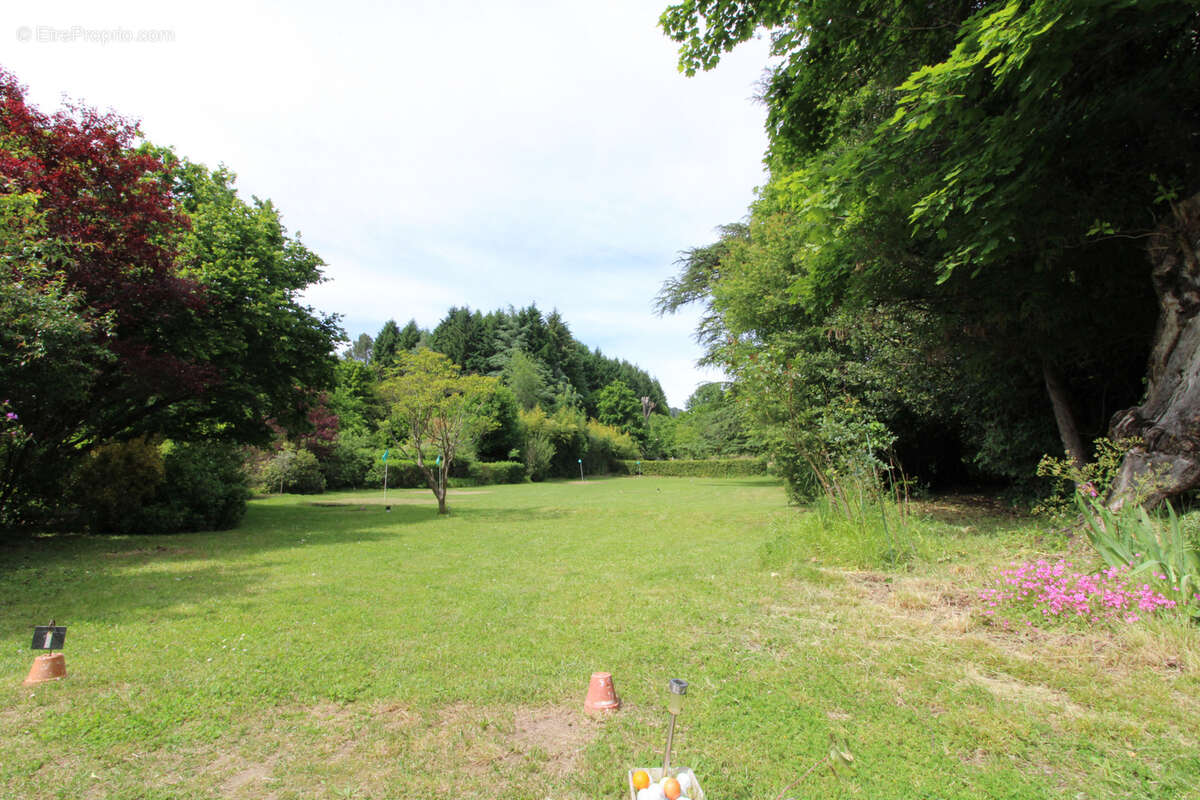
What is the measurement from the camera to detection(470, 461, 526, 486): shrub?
32.6 metres

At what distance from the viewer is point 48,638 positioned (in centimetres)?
357

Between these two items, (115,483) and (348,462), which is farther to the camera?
(348,462)

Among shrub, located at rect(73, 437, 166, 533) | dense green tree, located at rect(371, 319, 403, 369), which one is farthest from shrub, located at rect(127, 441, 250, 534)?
dense green tree, located at rect(371, 319, 403, 369)

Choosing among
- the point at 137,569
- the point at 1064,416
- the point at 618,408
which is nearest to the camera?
the point at 137,569

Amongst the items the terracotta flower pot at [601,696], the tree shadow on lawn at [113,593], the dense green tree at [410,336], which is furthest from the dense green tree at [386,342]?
the terracotta flower pot at [601,696]

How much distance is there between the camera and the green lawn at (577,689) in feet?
7.86

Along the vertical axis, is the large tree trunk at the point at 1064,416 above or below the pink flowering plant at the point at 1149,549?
above

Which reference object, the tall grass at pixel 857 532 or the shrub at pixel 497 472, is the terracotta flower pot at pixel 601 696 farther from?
the shrub at pixel 497 472

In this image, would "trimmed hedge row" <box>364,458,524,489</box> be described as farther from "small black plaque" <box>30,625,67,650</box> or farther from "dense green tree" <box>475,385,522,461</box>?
"small black plaque" <box>30,625,67,650</box>

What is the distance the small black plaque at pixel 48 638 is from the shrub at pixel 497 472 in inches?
1144

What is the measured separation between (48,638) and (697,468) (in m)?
43.1

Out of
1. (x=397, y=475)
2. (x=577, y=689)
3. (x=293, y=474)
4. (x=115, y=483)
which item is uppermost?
(x=115, y=483)

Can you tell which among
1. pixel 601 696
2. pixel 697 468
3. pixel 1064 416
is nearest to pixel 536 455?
pixel 697 468

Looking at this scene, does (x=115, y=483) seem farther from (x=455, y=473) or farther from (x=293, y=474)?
(x=455, y=473)
